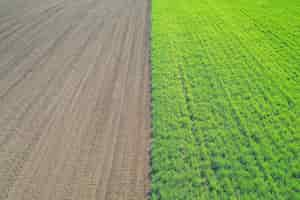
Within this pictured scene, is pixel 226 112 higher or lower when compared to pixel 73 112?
higher

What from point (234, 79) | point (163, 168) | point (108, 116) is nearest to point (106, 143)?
point (108, 116)

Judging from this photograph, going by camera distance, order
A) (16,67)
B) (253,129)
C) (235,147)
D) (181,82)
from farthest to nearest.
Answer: (16,67) → (181,82) → (253,129) → (235,147)

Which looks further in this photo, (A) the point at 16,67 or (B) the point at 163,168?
(A) the point at 16,67

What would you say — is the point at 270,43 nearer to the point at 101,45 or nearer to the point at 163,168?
the point at 101,45
